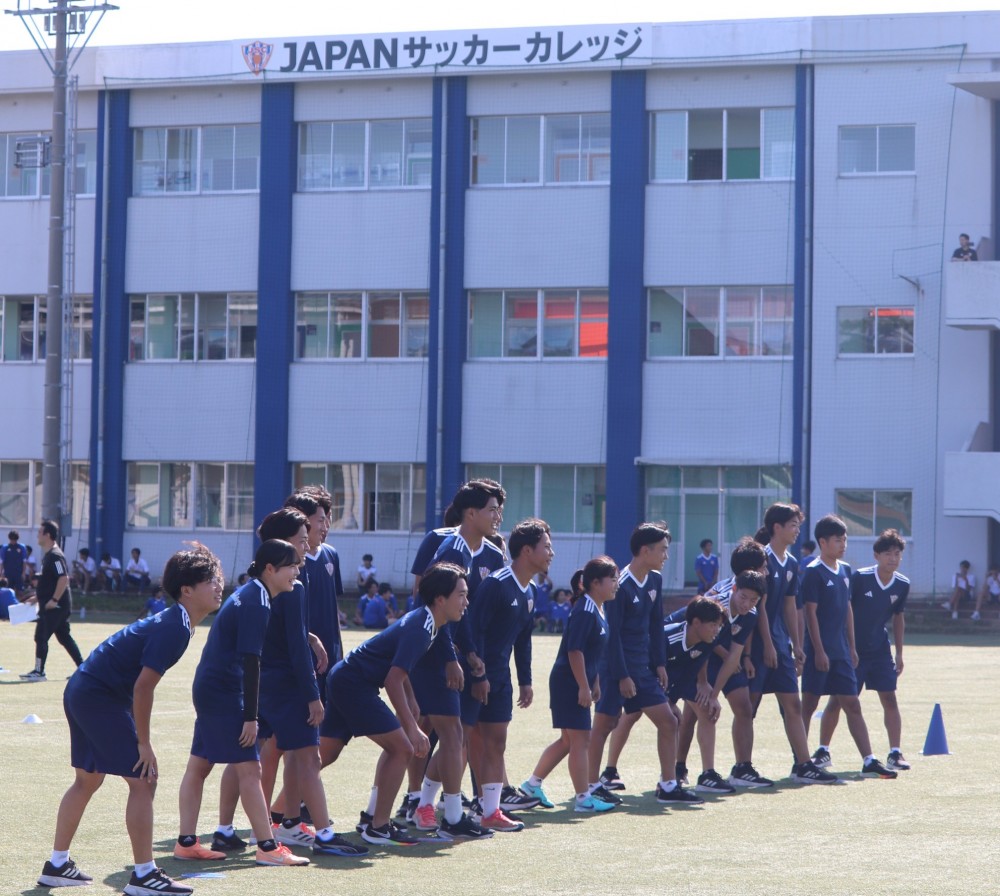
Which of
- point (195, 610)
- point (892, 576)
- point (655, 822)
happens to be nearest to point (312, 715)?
point (195, 610)

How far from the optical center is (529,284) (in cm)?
3619

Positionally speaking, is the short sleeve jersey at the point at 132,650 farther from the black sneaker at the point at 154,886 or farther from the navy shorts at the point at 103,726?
the black sneaker at the point at 154,886

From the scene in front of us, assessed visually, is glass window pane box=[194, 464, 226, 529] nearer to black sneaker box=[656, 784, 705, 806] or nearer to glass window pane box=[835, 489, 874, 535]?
glass window pane box=[835, 489, 874, 535]

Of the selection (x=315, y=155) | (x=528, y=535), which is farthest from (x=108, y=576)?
(x=528, y=535)

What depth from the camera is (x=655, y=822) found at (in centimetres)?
985

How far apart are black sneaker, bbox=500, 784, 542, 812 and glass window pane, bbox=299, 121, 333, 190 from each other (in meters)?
28.7

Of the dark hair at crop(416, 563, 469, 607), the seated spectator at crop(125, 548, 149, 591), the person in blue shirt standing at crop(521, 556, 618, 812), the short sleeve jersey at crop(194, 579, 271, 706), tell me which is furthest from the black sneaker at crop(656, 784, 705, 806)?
the seated spectator at crop(125, 548, 149, 591)

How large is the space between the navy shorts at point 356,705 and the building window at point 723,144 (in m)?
27.9

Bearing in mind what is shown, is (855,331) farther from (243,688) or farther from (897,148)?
(243,688)

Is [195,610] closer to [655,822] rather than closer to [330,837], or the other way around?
[330,837]

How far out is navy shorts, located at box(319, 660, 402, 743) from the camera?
879cm

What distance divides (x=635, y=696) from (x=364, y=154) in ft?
93.0

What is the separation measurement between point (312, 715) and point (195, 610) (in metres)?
1.19

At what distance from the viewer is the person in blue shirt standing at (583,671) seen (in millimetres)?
10258
